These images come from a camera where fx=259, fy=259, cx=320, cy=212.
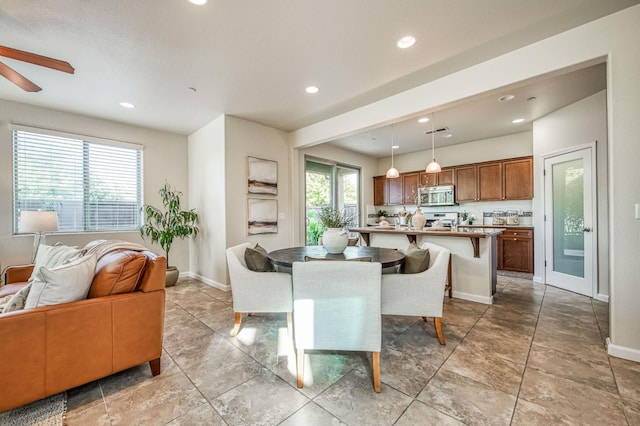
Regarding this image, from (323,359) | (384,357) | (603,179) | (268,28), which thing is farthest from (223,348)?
(603,179)

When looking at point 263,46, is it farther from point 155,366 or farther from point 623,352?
point 623,352

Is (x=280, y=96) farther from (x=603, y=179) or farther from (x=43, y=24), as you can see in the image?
(x=603, y=179)

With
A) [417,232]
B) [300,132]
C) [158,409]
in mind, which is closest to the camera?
[158,409]

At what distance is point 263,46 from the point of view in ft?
7.82

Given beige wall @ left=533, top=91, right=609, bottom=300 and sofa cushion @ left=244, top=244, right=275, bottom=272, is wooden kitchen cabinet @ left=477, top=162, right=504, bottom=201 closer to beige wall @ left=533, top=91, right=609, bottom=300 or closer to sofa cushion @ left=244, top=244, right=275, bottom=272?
beige wall @ left=533, top=91, right=609, bottom=300

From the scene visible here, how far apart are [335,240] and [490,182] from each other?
440 centimetres

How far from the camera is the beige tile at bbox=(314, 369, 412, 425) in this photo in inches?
57.8

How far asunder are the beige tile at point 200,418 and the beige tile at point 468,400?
123 centimetres

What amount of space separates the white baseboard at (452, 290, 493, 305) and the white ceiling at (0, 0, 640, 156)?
107 inches

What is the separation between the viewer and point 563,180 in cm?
404

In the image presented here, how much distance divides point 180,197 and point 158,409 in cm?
403

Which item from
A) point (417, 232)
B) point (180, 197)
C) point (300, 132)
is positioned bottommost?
point (417, 232)

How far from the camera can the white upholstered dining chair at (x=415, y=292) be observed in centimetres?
218

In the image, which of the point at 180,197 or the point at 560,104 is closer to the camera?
the point at 560,104
